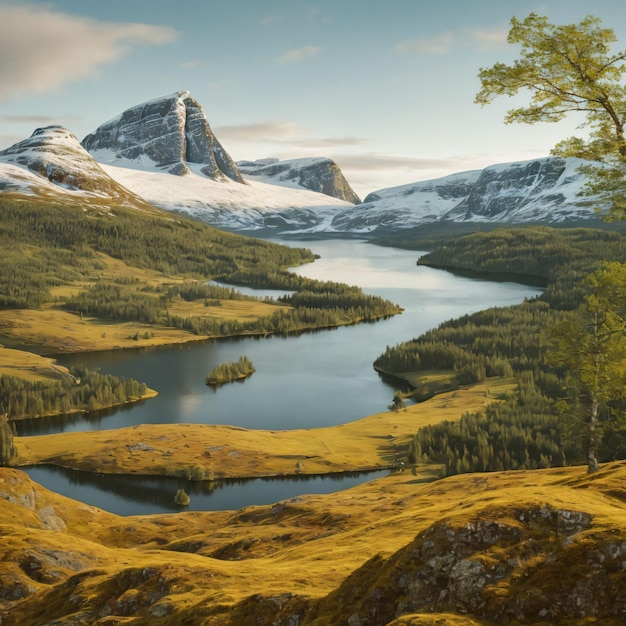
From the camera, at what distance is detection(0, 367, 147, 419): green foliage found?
135 metres

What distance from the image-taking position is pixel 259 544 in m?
49.4

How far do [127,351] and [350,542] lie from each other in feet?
540

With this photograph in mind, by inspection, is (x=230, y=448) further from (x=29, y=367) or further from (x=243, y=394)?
(x=29, y=367)

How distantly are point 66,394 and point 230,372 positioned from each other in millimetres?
39868

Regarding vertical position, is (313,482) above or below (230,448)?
below

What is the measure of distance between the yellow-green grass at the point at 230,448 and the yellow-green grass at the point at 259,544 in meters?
30.6

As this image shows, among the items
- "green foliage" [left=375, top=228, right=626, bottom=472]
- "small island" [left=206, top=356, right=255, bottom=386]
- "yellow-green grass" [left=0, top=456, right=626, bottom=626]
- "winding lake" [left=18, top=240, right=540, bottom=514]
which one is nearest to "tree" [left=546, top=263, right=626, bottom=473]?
"green foliage" [left=375, top=228, right=626, bottom=472]

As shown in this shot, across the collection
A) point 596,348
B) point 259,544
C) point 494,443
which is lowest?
point 494,443

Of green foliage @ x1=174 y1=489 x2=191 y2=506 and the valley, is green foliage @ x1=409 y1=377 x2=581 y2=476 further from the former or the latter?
green foliage @ x1=174 y1=489 x2=191 y2=506

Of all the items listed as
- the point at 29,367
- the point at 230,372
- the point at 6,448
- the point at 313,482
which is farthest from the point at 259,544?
the point at 29,367

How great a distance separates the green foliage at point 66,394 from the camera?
5320 inches

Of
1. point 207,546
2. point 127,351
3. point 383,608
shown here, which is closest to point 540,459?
point 207,546

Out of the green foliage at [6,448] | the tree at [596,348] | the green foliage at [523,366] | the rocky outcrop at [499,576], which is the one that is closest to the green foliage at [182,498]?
the green foliage at [6,448]

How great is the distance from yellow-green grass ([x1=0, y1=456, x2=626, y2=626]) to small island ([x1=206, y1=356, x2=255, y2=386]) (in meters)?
93.0
